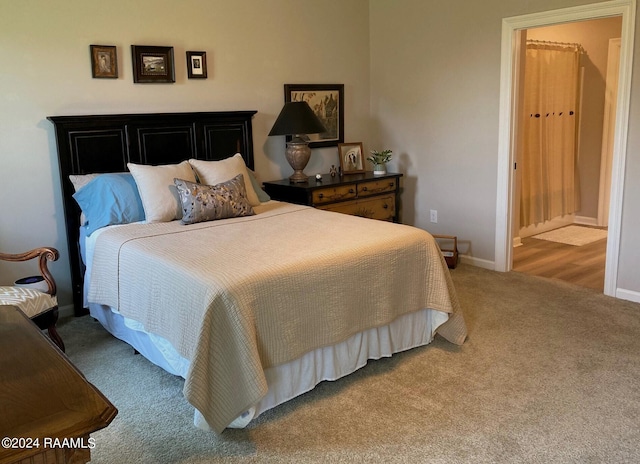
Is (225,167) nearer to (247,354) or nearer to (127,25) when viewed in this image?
(127,25)

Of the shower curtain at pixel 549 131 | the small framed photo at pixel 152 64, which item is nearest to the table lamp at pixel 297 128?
the small framed photo at pixel 152 64

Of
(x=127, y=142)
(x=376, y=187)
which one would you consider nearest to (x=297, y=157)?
(x=376, y=187)

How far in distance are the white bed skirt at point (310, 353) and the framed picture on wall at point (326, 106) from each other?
232cm

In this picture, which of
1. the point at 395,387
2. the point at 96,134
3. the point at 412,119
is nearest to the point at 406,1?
the point at 412,119

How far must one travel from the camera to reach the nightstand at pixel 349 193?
14.6 feet

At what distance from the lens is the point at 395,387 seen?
9.17 feet

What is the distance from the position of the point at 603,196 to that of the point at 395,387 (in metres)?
4.55

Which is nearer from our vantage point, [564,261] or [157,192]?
[157,192]

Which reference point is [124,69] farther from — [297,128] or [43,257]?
[43,257]

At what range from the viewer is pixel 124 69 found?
3.90 meters

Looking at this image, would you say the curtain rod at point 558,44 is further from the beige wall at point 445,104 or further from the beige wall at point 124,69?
the beige wall at point 124,69

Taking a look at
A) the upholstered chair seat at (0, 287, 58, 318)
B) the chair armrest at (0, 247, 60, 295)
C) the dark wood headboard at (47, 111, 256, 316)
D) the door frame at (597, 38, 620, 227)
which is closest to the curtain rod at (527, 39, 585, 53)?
the door frame at (597, 38, 620, 227)

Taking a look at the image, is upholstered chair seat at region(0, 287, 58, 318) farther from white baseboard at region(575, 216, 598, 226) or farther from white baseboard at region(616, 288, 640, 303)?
white baseboard at region(575, 216, 598, 226)

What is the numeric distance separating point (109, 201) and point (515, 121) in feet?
10.3
